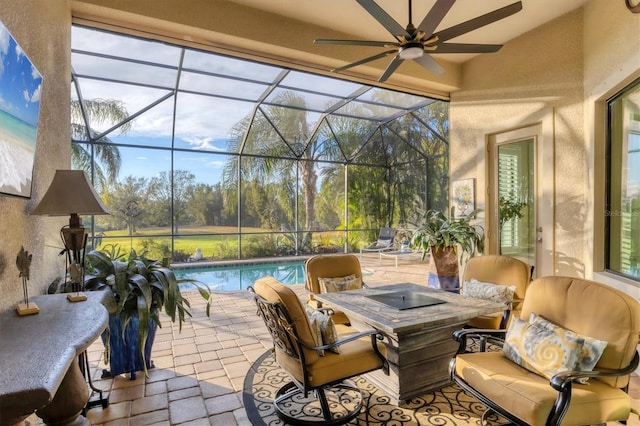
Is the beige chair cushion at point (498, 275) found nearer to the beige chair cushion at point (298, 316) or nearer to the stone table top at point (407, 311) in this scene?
the stone table top at point (407, 311)

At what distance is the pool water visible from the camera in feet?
24.2

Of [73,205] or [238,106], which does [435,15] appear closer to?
[73,205]

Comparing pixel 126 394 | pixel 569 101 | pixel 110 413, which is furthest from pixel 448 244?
pixel 110 413

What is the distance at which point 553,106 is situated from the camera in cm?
426

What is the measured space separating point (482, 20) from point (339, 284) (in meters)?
2.58

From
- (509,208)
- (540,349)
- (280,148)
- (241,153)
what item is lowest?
(540,349)

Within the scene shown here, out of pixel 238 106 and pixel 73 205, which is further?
pixel 238 106

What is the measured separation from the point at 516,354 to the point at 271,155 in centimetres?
800

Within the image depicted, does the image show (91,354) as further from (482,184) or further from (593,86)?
(593,86)

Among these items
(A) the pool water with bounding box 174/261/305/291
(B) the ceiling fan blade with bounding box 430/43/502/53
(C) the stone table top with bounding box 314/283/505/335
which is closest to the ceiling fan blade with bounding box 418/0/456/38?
(B) the ceiling fan blade with bounding box 430/43/502/53

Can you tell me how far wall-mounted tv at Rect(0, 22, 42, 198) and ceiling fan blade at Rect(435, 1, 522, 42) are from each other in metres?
2.80

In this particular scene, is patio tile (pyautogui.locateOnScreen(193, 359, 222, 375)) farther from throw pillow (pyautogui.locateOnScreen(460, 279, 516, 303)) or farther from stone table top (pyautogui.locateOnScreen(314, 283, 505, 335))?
throw pillow (pyautogui.locateOnScreen(460, 279, 516, 303))

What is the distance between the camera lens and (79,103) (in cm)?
678

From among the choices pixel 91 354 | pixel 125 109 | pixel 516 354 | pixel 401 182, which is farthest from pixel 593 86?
pixel 125 109
